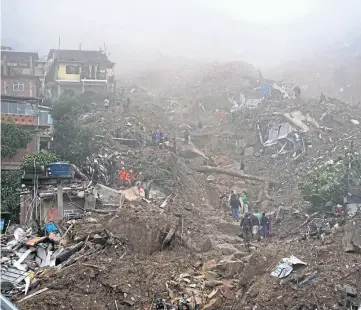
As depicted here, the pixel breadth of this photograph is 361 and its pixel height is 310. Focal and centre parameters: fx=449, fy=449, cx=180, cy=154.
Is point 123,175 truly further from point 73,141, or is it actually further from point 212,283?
point 212,283

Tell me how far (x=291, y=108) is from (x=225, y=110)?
7.14 m

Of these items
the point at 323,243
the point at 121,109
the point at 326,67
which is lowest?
the point at 323,243

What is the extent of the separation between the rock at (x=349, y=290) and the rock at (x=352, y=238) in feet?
5.07

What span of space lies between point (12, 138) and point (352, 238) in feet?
49.3

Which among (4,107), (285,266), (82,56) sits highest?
(82,56)

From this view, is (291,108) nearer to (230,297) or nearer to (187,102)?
(187,102)

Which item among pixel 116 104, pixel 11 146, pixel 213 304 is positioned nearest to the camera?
pixel 213 304

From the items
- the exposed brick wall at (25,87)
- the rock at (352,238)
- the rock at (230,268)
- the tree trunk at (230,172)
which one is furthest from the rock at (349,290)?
the exposed brick wall at (25,87)

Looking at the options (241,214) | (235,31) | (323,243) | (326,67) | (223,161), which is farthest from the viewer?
(235,31)

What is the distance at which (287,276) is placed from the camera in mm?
8805

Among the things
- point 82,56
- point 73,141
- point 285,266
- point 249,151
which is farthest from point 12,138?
point 82,56

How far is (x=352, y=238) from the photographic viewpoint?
982 centimetres

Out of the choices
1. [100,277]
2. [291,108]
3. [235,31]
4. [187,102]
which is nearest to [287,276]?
[100,277]

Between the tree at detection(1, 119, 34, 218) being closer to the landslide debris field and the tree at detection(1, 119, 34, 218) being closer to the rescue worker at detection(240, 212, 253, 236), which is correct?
the landslide debris field
